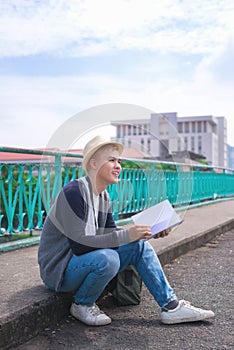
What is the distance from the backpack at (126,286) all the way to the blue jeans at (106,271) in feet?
0.46

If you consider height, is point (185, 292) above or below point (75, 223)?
below

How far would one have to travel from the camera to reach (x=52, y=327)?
2797 millimetres

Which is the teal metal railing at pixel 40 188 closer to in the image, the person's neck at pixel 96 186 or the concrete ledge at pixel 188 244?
the concrete ledge at pixel 188 244

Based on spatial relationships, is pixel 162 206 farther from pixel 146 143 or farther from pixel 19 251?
pixel 19 251

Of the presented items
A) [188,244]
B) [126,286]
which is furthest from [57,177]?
[126,286]

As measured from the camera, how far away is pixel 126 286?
3.21 m

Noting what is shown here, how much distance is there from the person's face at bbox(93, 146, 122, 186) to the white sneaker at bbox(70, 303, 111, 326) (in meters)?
0.78

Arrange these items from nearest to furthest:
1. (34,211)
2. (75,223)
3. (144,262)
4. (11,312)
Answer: (11,312)
(75,223)
(144,262)
(34,211)

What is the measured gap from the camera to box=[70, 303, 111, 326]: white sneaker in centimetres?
284

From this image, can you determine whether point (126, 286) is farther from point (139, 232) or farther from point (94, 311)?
point (139, 232)

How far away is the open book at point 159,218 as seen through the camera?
288 cm

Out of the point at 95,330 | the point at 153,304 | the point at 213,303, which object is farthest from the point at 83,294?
the point at 213,303

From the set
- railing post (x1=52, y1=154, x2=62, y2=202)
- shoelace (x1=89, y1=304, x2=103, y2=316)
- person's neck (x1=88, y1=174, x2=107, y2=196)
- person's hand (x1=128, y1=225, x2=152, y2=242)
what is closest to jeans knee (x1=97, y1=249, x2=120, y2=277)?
person's hand (x1=128, y1=225, x2=152, y2=242)

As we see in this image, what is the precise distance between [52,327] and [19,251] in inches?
68.7
